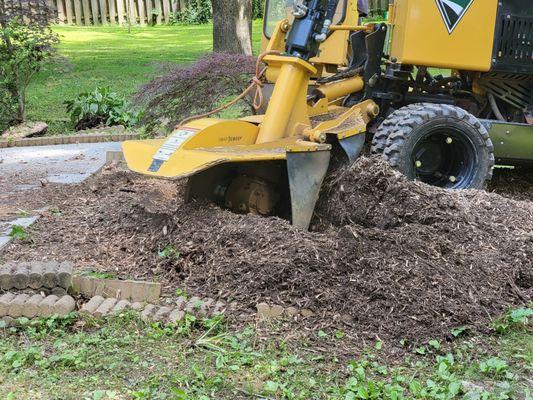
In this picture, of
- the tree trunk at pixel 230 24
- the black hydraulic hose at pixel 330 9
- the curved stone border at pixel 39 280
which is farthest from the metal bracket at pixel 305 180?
the tree trunk at pixel 230 24

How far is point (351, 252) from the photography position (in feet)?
14.1

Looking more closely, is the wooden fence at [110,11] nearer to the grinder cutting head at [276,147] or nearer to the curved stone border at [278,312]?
the grinder cutting head at [276,147]

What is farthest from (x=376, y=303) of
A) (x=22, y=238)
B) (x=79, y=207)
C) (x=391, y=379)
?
(x=79, y=207)

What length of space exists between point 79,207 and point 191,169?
5.96ft

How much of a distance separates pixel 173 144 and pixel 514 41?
295 cm

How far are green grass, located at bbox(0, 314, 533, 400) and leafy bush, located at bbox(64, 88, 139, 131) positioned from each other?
676 centimetres

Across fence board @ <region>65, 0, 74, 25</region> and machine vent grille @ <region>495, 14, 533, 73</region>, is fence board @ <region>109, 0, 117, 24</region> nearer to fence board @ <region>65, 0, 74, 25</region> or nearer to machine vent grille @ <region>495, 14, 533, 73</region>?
fence board @ <region>65, 0, 74, 25</region>

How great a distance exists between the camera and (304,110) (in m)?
5.35

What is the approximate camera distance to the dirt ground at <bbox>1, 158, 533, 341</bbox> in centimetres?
400

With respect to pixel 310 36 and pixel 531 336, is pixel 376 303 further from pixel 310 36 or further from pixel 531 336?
pixel 310 36

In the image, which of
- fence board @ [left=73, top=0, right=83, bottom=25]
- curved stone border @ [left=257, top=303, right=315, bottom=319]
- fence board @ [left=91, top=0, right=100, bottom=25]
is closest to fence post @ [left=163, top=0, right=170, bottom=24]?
fence board @ [left=91, top=0, right=100, bottom=25]

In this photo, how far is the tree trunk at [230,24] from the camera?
12.6 m

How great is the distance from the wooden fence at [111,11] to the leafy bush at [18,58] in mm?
14621

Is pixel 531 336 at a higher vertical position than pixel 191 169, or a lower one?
lower
